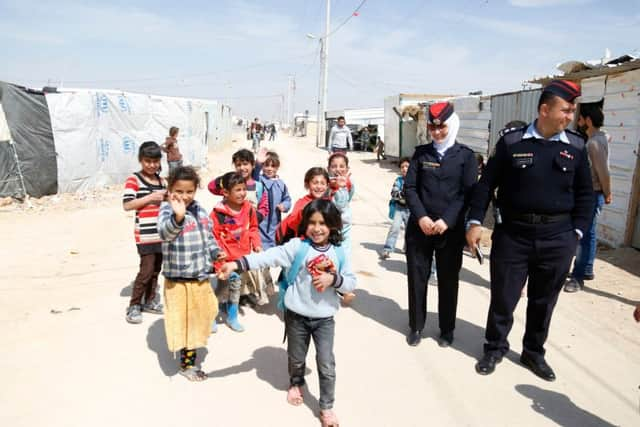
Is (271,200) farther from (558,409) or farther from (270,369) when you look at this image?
(558,409)

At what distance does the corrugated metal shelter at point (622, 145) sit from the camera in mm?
6672

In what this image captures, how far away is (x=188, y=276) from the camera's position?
10.2ft

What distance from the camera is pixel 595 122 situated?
4.94m

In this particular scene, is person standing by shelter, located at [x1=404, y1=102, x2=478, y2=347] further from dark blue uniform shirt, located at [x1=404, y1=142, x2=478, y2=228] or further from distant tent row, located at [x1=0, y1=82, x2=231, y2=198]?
distant tent row, located at [x1=0, y1=82, x2=231, y2=198]

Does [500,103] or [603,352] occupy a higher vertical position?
[500,103]

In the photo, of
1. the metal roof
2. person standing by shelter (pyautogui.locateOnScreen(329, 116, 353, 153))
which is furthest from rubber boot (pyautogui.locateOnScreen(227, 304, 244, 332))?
person standing by shelter (pyautogui.locateOnScreen(329, 116, 353, 153))

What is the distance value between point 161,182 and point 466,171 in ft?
8.83

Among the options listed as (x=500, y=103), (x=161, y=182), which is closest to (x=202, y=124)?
(x=500, y=103)

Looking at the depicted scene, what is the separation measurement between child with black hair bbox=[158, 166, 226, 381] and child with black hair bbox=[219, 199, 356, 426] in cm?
48

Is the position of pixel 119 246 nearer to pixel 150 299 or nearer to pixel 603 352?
pixel 150 299

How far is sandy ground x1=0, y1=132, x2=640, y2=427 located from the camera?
2904 millimetres

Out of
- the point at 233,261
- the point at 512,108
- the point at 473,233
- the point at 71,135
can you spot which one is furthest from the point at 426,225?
the point at 71,135

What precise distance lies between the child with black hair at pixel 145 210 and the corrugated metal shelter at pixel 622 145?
6.58 metres

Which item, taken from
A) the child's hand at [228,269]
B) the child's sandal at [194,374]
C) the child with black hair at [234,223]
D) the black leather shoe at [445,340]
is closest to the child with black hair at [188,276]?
the child's sandal at [194,374]
